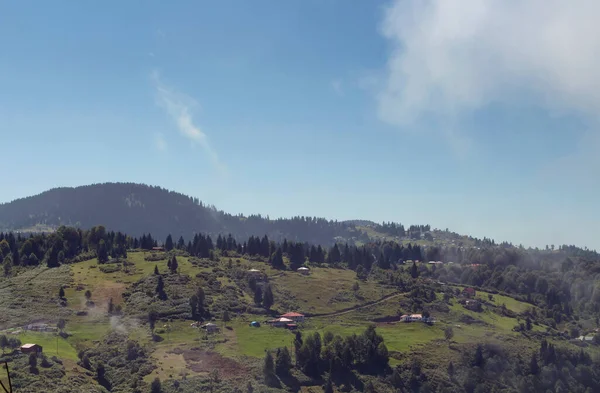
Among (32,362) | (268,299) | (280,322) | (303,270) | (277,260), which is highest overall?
(277,260)

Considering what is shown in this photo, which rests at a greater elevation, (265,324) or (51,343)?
(265,324)

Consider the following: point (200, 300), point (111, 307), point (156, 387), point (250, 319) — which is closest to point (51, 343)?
point (111, 307)

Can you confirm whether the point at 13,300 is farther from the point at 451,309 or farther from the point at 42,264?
the point at 451,309

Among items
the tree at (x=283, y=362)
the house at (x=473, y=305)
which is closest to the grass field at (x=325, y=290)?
the house at (x=473, y=305)

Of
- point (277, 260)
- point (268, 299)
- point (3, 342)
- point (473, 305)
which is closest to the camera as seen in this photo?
point (3, 342)

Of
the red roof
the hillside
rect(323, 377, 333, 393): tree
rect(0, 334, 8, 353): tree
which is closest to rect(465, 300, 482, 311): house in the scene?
the hillside

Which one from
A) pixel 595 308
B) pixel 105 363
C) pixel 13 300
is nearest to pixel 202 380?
pixel 105 363

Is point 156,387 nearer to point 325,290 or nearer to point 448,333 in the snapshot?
point 448,333

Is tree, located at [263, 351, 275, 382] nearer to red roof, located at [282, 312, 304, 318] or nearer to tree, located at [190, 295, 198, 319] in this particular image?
tree, located at [190, 295, 198, 319]

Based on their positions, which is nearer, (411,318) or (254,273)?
(411,318)

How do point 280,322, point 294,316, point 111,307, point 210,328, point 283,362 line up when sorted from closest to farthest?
point 283,362
point 210,328
point 111,307
point 280,322
point 294,316

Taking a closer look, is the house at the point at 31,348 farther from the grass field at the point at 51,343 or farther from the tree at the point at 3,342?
the tree at the point at 3,342
